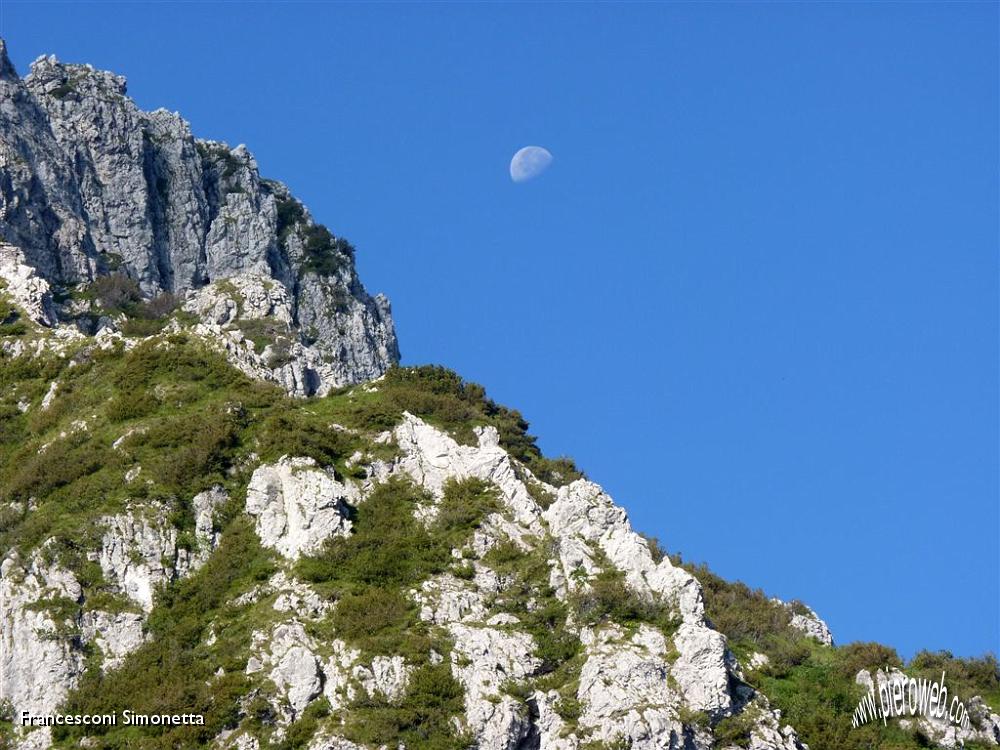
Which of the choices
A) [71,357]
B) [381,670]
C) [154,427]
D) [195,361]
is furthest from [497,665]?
[71,357]

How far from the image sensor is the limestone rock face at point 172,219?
126 meters

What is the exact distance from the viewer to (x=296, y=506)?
69312mm

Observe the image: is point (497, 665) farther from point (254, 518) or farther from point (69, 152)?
point (69, 152)

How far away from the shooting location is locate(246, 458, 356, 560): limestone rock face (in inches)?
2682

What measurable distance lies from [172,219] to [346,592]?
8577cm

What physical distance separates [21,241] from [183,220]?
2875 cm

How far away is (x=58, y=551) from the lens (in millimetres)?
65688

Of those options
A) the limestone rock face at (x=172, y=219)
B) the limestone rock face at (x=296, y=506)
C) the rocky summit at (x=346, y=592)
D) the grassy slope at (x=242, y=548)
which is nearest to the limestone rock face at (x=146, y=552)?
the rocky summit at (x=346, y=592)

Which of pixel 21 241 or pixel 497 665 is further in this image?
pixel 21 241

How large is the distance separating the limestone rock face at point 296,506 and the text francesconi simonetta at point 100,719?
33.7ft

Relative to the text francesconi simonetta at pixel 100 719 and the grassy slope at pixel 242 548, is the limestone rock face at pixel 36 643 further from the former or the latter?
Answer: the grassy slope at pixel 242 548

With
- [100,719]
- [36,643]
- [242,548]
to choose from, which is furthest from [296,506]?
[100,719]

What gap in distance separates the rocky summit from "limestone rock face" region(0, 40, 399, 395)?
33.1 metres

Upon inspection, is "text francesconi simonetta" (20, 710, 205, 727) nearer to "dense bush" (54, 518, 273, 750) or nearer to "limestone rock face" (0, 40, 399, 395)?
"dense bush" (54, 518, 273, 750)
